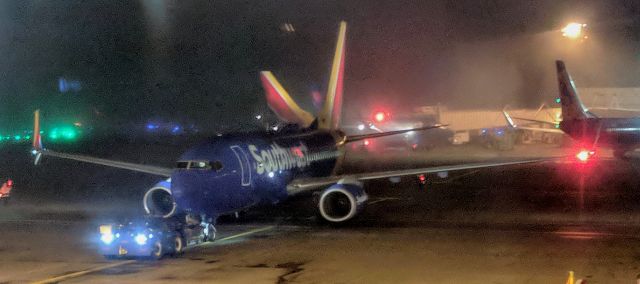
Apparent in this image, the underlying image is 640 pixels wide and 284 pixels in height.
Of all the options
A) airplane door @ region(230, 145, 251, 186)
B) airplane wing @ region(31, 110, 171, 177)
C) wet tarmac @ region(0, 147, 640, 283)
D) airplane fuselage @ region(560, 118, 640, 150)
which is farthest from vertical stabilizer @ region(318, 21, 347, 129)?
airplane fuselage @ region(560, 118, 640, 150)

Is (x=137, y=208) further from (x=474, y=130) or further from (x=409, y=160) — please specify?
(x=474, y=130)

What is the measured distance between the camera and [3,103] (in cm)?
6988

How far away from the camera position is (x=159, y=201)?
2281cm

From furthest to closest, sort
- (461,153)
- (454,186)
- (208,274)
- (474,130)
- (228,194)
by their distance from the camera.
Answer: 1. (474,130)
2. (461,153)
3. (454,186)
4. (228,194)
5. (208,274)

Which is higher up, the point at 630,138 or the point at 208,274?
the point at 630,138

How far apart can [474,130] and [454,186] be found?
103 ft

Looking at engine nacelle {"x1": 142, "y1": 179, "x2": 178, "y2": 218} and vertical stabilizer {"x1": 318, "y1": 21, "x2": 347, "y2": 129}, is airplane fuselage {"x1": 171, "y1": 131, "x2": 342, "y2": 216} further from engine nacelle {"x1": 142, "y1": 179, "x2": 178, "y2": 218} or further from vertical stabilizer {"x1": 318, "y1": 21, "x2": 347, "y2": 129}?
vertical stabilizer {"x1": 318, "y1": 21, "x2": 347, "y2": 129}

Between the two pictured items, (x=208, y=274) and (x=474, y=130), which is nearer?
(x=208, y=274)

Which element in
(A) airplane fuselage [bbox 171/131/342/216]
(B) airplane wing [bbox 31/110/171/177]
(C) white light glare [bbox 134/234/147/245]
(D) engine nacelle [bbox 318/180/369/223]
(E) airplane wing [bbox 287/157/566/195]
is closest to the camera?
(C) white light glare [bbox 134/234/147/245]

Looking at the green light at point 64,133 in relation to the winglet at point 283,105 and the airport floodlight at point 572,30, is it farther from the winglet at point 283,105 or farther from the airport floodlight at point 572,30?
the airport floodlight at point 572,30

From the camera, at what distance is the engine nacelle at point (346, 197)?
71.9 ft

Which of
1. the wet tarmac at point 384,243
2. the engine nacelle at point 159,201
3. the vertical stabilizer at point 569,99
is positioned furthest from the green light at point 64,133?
the engine nacelle at point 159,201

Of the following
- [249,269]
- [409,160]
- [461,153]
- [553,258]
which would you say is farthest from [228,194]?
[461,153]

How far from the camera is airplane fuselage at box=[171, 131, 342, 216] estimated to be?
1867 cm
